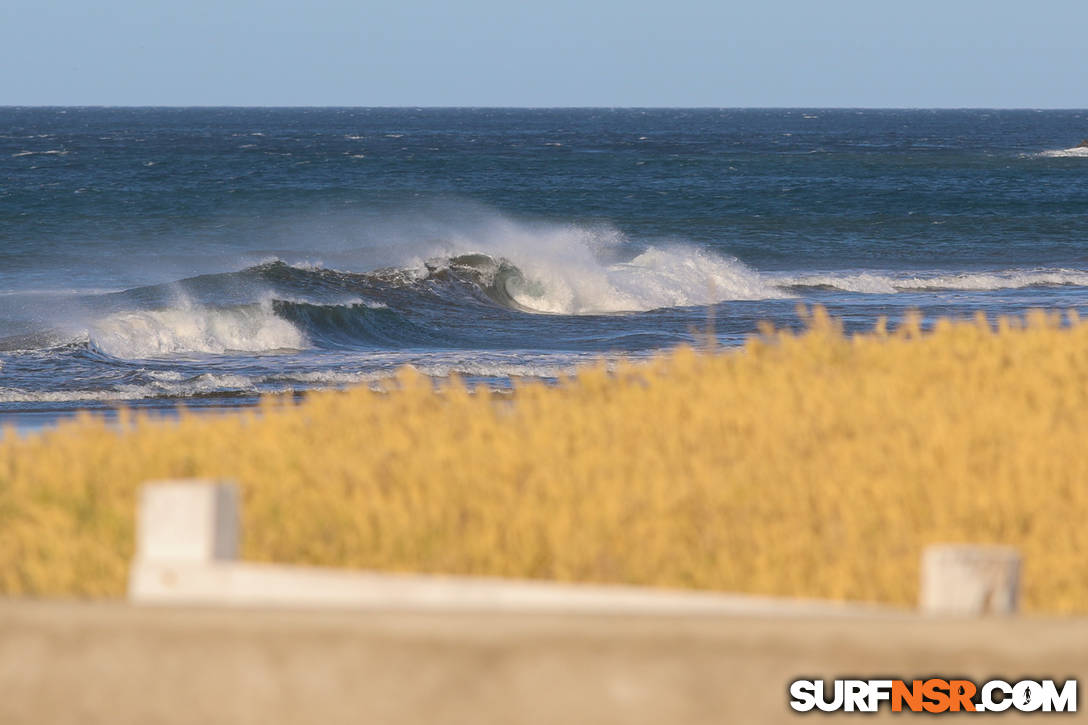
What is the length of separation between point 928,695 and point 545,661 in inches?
33.8

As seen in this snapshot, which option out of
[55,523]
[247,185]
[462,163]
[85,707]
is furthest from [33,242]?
[462,163]

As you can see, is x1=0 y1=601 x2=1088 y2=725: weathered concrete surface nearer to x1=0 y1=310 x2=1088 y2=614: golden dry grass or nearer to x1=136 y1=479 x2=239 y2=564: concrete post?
x1=136 y1=479 x2=239 y2=564: concrete post

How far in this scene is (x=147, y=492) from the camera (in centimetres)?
395

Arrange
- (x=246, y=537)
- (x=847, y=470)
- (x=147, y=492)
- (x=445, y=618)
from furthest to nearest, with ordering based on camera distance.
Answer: (x=847, y=470) < (x=246, y=537) < (x=147, y=492) < (x=445, y=618)

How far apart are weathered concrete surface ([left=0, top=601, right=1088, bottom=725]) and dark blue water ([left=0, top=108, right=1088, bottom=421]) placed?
613 centimetres

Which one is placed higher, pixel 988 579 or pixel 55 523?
pixel 988 579

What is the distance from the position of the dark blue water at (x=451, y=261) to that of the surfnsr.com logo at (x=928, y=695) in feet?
20.0

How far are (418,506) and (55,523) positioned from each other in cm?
136

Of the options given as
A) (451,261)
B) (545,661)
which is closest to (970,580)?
(545,661)

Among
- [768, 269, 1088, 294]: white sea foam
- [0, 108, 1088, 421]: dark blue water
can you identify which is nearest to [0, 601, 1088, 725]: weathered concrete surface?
[0, 108, 1088, 421]: dark blue water

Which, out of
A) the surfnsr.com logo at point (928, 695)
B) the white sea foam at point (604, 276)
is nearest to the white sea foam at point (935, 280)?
the white sea foam at point (604, 276)

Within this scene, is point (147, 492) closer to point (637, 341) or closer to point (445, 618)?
point (445, 618)

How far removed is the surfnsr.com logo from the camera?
338cm

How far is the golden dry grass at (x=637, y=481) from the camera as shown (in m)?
5.16
